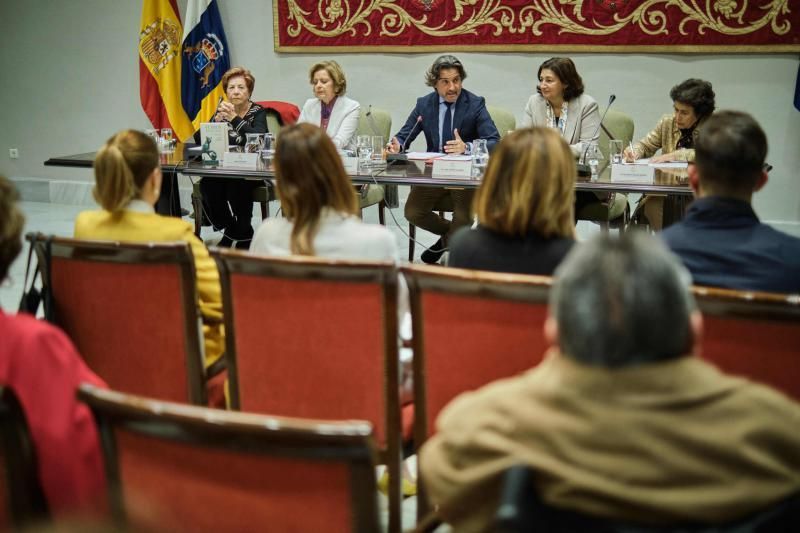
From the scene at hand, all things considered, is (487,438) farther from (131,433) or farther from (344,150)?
(344,150)

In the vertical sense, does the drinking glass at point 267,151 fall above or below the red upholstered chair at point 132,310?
above

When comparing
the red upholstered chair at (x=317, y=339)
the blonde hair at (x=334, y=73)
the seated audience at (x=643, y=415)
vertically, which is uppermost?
the blonde hair at (x=334, y=73)

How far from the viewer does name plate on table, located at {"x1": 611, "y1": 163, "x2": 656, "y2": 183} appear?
130 inches

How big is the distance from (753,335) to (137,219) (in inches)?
56.8

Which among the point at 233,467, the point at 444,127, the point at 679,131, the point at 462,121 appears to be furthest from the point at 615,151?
the point at 233,467

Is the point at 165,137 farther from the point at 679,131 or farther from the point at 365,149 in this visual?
the point at 679,131

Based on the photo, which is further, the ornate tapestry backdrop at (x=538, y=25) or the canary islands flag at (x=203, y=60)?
the canary islands flag at (x=203, y=60)

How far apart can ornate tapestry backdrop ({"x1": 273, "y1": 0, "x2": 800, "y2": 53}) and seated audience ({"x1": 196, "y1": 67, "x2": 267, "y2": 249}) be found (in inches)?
48.3

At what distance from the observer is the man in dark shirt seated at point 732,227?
1661 millimetres

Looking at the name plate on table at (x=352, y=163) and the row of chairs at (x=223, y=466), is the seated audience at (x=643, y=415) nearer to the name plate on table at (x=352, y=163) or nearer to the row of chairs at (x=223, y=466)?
the row of chairs at (x=223, y=466)

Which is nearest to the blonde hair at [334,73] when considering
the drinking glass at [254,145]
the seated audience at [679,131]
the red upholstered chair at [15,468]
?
the drinking glass at [254,145]

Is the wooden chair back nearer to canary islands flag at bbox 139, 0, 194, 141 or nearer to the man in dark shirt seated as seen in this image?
the man in dark shirt seated

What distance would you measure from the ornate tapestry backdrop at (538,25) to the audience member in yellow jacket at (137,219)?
146 inches

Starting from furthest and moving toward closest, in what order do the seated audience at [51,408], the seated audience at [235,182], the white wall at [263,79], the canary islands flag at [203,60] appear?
the canary islands flag at [203,60]
the white wall at [263,79]
the seated audience at [235,182]
the seated audience at [51,408]
